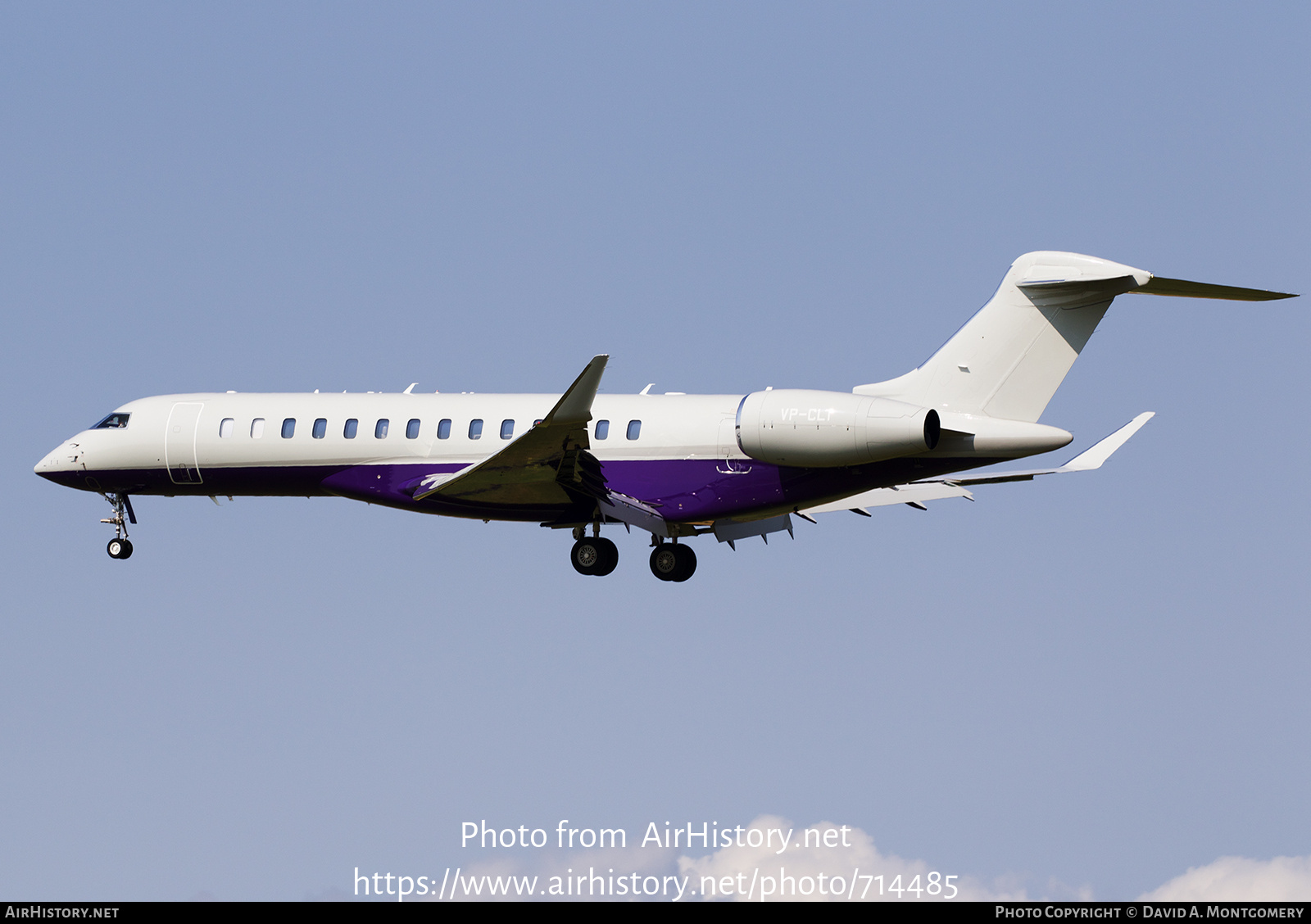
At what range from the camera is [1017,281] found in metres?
23.3

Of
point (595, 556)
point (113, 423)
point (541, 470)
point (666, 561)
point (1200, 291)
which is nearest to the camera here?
point (1200, 291)

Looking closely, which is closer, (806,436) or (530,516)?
(806,436)

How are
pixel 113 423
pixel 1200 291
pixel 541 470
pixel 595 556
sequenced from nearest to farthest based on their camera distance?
1. pixel 1200 291
2. pixel 541 470
3. pixel 595 556
4. pixel 113 423

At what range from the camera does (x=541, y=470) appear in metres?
24.7

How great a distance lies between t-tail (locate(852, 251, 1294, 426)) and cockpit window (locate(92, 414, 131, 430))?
14.2 metres

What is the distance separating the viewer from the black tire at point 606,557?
85.5ft

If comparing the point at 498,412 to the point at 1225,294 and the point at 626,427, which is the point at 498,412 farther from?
the point at 1225,294

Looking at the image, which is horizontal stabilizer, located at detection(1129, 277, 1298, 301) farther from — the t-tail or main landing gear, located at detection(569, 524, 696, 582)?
main landing gear, located at detection(569, 524, 696, 582)

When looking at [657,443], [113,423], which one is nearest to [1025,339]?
[657,443]

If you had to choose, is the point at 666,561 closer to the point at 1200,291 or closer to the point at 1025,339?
the point at 1025,339

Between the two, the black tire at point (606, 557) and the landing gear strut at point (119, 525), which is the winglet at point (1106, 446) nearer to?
the black tire at point (606, 557)

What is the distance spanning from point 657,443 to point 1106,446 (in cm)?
720
